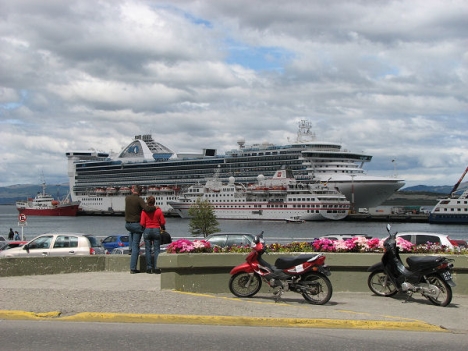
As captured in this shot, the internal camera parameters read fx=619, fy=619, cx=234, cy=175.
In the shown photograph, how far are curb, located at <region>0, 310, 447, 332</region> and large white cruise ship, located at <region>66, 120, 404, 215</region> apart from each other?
78908mm

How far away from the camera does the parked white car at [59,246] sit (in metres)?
15.3

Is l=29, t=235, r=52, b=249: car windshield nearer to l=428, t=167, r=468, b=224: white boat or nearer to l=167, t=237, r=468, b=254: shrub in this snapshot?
l=167, t=237, r=468, b=254: shrub

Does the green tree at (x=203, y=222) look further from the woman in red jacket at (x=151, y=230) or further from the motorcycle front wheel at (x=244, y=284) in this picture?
the motorcycle front wheel at (x=244, y=284)

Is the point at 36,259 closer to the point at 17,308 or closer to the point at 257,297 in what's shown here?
the point at 17,308

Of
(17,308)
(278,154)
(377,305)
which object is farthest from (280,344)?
(278,154)

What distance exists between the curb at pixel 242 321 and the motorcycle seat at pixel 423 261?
158 cm

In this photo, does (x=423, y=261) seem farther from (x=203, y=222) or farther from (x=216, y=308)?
(x=203, y=222)

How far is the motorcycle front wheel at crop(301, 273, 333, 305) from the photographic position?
346 inches

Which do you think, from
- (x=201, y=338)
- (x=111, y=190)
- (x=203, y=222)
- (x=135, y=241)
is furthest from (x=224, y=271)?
(x=111, y=190)

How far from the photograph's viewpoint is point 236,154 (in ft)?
317

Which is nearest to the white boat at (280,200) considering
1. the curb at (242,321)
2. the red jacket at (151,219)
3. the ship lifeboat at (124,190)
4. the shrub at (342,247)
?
the ship lifeboat at (124,190)

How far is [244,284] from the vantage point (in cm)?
922

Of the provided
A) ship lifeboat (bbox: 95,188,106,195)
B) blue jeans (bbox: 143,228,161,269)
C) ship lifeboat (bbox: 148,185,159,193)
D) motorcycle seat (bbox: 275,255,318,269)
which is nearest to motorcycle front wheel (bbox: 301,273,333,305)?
motorcycle seat (bbox: 275,255,318,269)

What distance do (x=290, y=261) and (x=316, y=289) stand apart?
54 centimetres
